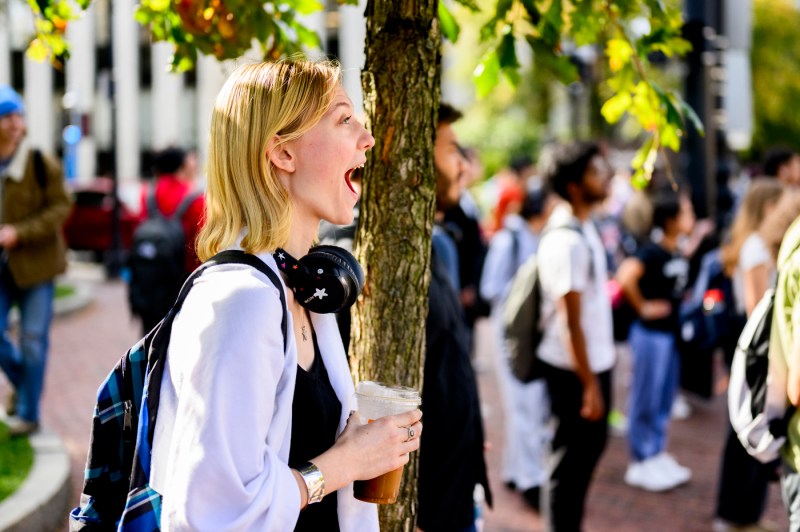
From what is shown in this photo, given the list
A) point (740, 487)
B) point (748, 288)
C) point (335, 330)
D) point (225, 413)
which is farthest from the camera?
point (740, 487)

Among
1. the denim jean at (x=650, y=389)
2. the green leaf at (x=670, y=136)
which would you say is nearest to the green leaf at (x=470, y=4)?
the green leaf at (x=670, y=136)

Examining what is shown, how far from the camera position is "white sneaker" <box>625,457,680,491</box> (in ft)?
20.4

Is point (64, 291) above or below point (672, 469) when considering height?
below

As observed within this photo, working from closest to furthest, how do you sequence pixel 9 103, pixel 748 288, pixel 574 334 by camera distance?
1. pixel 574 334
2. pixel 748 288
3. pixel 9 103

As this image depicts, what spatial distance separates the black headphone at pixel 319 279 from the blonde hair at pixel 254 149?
0.06 metres

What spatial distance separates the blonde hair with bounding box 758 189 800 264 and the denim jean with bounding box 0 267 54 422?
4.15 metres

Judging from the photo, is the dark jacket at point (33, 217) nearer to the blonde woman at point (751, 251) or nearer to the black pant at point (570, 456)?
the black pant at point (570, 456)

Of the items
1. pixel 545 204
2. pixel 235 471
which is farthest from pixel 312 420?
pixel 545 204

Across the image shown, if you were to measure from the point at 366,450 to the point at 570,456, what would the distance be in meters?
2.80

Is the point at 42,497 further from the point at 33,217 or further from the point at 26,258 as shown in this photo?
the point at 33,217

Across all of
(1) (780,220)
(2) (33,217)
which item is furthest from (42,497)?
(1) (780,220)

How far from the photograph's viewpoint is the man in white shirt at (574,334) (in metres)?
Answer: 4.51

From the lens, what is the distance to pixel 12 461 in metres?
5.31

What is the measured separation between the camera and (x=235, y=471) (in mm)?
1622
